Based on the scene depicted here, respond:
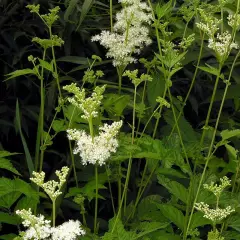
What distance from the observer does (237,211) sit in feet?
5.62

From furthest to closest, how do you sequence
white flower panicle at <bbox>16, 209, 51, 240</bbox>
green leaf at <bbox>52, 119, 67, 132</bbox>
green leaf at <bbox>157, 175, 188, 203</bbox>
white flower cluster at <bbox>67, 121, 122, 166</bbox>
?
1. green leaf at <bbox>52, 119, 67, 132</bbox>
2. green leaf at <bbox>157, 175, 188, 203</bbox>
3. white flower cluster at <bbox>67, 121, 122, 166</bbox>
4. white flower panicle at <bbox>16, 209, 51, 240</bbox>

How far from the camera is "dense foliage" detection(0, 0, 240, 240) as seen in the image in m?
1.57

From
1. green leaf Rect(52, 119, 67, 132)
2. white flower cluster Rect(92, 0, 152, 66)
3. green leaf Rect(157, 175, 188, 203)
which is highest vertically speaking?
white flower cluster Rect(92, 0, 152, 66)

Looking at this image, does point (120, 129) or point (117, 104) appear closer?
point (117, 104)

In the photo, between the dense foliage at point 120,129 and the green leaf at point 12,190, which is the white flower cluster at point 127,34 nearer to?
the dense foliage at point 120,129

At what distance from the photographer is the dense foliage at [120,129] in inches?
61.9

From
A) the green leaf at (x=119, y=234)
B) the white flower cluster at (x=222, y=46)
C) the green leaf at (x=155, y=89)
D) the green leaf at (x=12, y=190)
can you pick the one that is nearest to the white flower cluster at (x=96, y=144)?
the green leaf at (x=119, y=234)

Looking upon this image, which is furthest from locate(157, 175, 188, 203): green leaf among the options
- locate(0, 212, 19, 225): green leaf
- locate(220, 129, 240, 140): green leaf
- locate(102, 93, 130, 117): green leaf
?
locate(0, 212, 19, 225): green leaf

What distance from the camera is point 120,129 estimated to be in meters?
2.38

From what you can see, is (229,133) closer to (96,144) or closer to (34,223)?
(96,144)

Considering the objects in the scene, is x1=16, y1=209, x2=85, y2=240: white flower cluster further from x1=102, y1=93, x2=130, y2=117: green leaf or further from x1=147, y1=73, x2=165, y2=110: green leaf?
x1=147, y1=73, x2=165, y2=110: green leaf

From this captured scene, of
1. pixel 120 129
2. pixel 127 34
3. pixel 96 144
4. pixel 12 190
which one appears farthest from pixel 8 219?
pixel 120 129

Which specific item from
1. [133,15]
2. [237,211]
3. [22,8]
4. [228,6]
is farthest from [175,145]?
[22,8]

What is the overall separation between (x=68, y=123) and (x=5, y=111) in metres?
0.60
